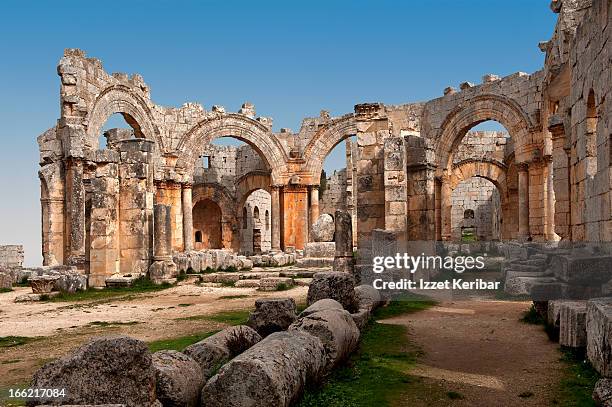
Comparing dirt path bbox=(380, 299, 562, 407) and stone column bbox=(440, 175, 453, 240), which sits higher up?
stone column bbox=(440, 175, 453, 240)

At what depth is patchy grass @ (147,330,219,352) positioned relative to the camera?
22.7 feet

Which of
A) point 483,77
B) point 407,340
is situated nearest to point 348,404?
point 407,340

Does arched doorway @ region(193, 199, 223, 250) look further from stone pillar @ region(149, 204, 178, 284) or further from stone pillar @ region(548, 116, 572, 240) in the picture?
stone pillar @ region(548, 116, 572, 240)

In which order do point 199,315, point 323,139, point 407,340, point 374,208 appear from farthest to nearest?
point 323,139
point 374,208
point 199,315
point 407,340

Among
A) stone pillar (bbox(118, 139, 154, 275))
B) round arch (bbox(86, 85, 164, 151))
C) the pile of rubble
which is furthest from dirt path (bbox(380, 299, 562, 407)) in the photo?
round arch (bbox(86, 85, 164, 151))

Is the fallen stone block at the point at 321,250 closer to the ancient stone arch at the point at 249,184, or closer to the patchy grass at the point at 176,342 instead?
the ancient stone arch at the point at 249,184

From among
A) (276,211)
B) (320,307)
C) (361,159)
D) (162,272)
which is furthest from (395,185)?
(276,211)

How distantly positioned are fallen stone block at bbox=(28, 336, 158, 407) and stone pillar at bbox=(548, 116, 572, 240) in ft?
42.0

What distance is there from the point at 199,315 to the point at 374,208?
17.2 ft

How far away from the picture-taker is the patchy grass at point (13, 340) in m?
7.66

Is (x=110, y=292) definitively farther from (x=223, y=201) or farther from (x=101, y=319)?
(x=223, y=201)

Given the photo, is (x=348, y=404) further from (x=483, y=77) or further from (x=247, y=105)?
(x=247, y=105)

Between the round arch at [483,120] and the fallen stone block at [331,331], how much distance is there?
1569cm

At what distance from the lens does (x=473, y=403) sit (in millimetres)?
4949
